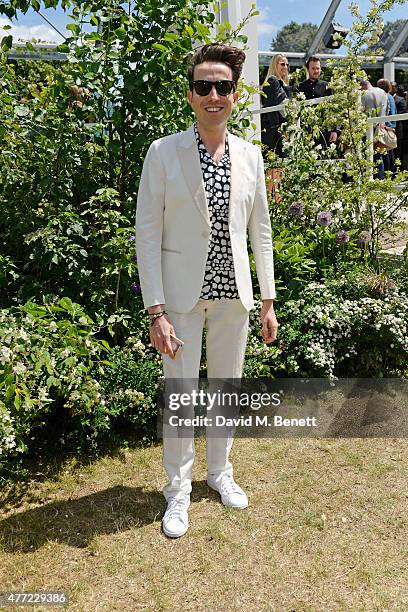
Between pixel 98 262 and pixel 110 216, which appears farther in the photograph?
pixel 98 262

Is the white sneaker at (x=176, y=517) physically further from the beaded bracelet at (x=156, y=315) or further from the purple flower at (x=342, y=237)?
the purple flower at (x=342, y=237)

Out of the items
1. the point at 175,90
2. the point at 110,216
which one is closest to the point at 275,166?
the point at 175,90

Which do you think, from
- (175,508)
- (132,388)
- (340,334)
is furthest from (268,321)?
(340,334)

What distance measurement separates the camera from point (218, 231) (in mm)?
2680

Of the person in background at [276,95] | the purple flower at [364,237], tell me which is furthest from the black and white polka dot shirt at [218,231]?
the person in background at [276,95]

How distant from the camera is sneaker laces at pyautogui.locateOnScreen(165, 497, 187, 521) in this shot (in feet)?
9.29

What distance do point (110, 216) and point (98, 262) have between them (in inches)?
15.2

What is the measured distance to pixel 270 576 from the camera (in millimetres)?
2510

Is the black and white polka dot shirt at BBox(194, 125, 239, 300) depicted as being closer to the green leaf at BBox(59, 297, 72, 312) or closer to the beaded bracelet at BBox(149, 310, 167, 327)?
the beaded bracelet at BBox(149, 310, 167, 327)

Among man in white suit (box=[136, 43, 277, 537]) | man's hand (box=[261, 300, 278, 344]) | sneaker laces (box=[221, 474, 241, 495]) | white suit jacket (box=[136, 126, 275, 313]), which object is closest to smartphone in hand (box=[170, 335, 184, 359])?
man in white suit (box=[136, 43, 277, 537])

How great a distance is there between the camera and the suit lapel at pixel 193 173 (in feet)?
8.48

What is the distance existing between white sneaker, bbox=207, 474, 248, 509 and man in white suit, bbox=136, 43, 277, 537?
230mm

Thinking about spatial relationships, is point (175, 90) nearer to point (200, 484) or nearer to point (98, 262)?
point (98, 262)

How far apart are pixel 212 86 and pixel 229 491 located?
73.1 inches
